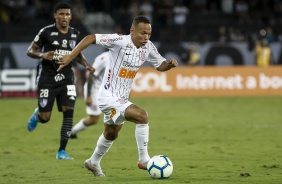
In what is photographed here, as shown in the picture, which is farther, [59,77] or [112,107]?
[59,77]

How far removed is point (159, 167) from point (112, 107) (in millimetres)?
1004

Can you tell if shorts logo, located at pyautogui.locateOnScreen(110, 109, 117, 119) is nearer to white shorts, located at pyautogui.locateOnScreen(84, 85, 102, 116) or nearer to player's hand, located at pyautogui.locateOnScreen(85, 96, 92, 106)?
player's hand, located at pyautogui.locateOnScreen(85, 96, 92, 106)

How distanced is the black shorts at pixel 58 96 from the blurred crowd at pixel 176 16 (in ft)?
50.6

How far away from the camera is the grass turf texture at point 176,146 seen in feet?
32.4

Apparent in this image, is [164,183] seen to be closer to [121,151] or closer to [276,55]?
[121,151]

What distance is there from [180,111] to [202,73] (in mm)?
4502

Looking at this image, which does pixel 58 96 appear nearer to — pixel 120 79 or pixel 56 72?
pixel 56 72

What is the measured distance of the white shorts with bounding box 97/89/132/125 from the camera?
943cm

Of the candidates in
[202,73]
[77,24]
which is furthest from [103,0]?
[202,73]

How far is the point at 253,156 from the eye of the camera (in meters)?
12.3

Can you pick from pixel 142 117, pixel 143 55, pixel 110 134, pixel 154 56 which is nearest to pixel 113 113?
pixel 110 134

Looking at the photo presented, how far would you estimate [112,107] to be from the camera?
9477 mm

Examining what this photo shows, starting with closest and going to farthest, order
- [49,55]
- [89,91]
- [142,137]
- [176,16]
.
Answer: [142,137], [49,55], [89,91], [176,16]

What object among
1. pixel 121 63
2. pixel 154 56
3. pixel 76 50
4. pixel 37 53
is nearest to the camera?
pixel 76 50
